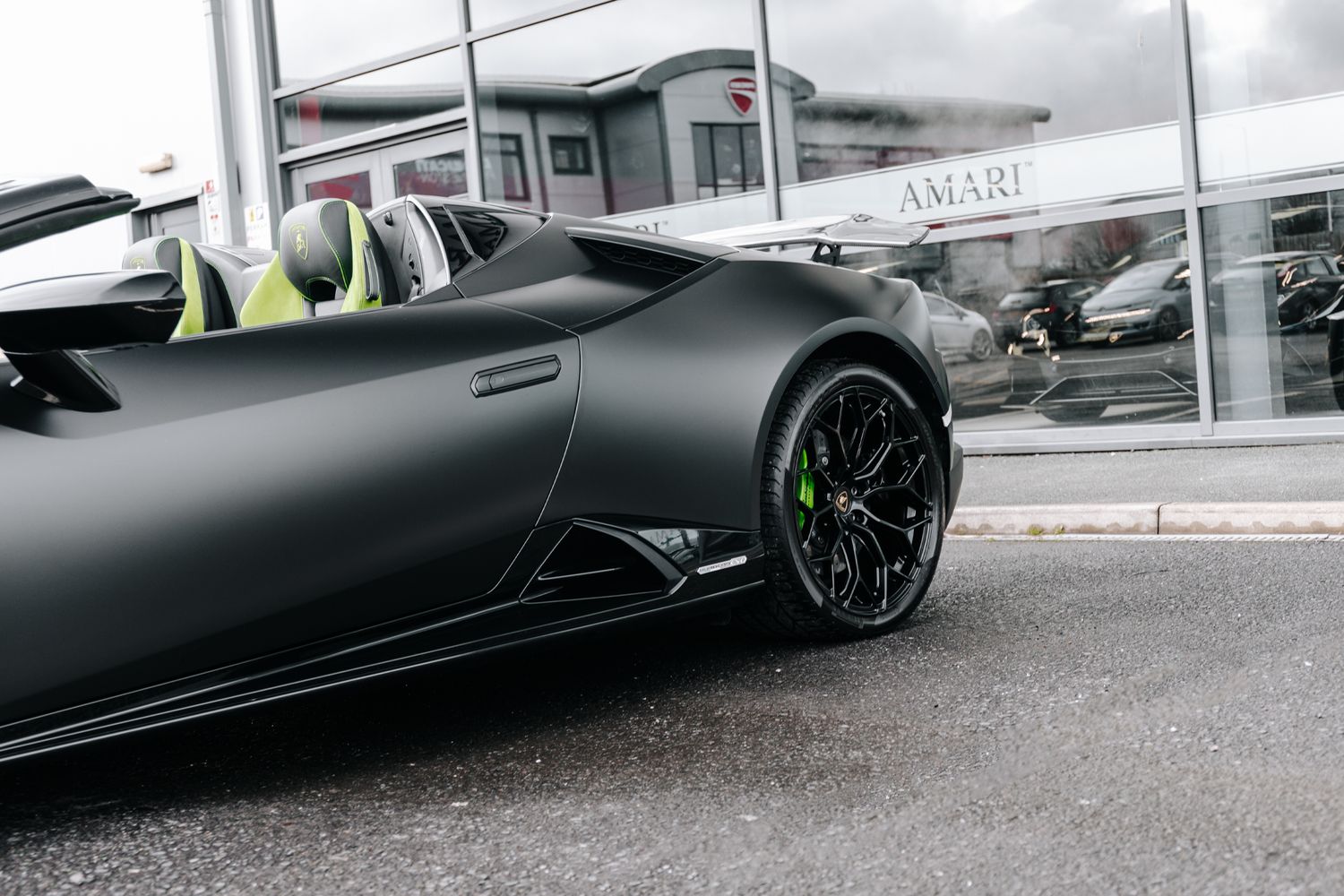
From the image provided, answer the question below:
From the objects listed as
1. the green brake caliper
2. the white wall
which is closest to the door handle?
the green brake caliper

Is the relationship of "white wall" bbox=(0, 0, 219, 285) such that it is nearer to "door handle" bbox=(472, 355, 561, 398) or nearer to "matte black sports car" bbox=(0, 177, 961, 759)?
"matte black sports car" bbox=(0, 177, 961, 759)

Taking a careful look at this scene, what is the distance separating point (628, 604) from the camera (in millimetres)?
2895

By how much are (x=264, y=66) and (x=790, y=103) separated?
4961 millimetres

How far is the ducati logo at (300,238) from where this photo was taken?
323cm

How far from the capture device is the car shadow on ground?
8.36 ft

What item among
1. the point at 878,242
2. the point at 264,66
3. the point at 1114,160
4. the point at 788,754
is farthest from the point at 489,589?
the point at 264,66

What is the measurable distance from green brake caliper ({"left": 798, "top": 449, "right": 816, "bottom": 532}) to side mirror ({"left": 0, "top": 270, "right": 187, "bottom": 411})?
1579mm

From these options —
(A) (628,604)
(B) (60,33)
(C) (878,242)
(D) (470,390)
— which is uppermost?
(B) (60,33)

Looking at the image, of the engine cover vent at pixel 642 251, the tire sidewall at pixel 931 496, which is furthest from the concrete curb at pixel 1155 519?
the engine cover vent at pixel 642 251

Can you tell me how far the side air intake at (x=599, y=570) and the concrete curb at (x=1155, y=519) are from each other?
9.07ft

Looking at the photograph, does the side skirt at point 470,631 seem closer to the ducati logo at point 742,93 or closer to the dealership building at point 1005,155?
the dealership building at point 1005,155

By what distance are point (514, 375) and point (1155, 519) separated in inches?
126

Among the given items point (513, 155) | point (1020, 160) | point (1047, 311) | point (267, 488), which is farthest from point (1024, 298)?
point (267, 488)

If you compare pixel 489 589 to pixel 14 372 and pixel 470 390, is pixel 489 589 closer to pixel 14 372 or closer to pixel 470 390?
pixel 470 390
